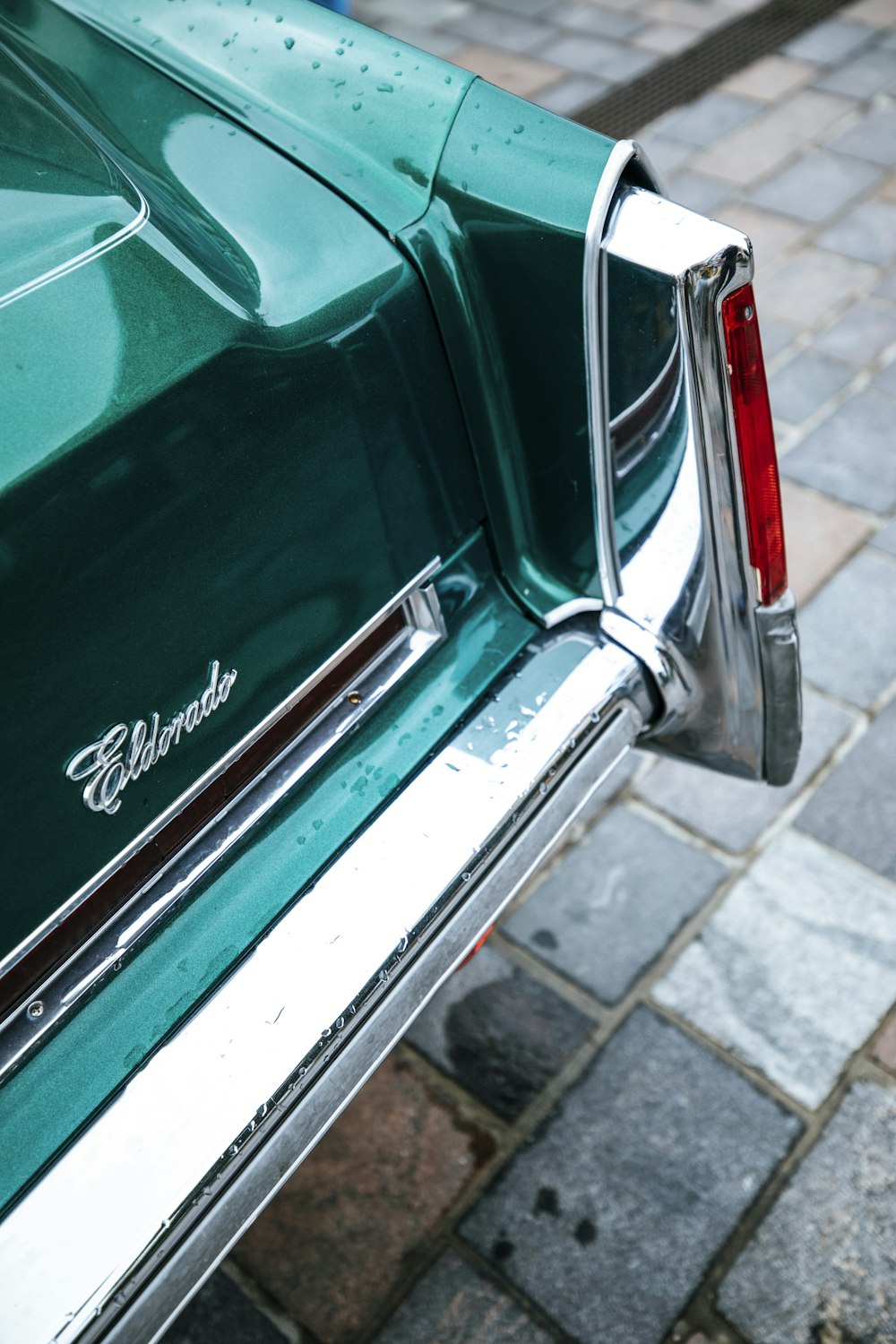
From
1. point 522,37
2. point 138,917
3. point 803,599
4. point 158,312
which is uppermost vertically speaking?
point 522,37

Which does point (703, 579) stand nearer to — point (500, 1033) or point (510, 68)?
point (500, 1033)

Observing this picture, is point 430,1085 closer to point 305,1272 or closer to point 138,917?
point 305,1272

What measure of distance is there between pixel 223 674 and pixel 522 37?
450 cm

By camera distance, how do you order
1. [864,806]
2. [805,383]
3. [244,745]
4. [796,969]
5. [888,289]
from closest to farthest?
1. [244,745]
2. [796,969]
3. [864,806]
4. [805,383]
5. [888,289]

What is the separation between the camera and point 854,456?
3031mm

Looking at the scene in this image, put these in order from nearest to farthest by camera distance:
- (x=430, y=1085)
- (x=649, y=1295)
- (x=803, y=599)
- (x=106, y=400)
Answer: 1. (x=106, y=400)
2. (x=649, y=1295)
3. (x=430, y=1085)
4. (x=803, y=599)

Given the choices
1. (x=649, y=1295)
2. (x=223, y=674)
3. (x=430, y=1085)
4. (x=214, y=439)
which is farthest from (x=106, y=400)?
(x=649, y=1295)

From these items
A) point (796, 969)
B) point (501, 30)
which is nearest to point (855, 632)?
point (796, 969)

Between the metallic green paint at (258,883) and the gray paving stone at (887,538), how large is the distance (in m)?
1.58

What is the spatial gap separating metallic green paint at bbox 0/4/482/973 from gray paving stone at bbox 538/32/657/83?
3.66 metres

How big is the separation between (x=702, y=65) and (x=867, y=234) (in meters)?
1.42

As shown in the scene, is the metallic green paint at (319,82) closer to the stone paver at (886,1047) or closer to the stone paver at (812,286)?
the stone paver at (886,1047)

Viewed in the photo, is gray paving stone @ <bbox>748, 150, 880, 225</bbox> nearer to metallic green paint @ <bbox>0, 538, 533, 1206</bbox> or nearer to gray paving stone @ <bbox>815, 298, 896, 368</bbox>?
gray paving stone @ <bbox>815, 298, 896, 368</bbox>

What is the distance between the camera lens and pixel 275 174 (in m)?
1.44
